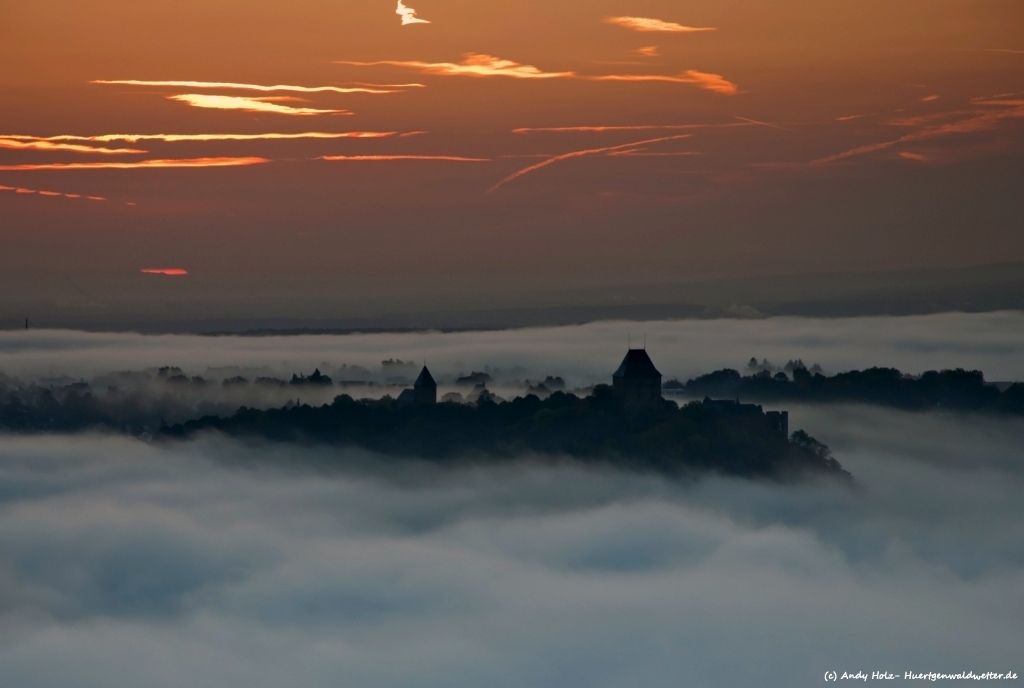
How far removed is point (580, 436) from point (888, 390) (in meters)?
53.0

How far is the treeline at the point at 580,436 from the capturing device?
122688 millimetres

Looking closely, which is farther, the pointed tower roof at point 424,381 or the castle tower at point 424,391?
the pointed tower roof at point 424,381

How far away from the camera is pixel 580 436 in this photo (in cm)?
12431

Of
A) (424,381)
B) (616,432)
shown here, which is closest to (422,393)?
(424,381)

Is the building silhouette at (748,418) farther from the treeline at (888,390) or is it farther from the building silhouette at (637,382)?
the treeline at (888,390)

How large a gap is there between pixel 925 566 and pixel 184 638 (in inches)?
2058

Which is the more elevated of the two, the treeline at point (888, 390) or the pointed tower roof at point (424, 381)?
the pointed tower roof at point (424, 381)

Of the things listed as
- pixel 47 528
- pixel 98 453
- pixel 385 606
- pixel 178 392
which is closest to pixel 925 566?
pixel 385 606

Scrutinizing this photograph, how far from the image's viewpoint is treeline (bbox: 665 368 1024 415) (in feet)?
546

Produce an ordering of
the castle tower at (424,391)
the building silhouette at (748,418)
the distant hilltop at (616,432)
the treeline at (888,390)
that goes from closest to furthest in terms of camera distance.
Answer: the distant hilltop at (616,432) → the building silhouette at (748,418) → the castle tower at (424,391) → the treeline at (888,390)

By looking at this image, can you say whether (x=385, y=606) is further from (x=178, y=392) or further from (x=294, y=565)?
(x=178, y=392)

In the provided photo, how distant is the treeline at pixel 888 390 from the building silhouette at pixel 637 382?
41106mm

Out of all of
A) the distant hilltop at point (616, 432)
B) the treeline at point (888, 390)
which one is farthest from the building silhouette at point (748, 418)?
the treeline at point (888, 390)

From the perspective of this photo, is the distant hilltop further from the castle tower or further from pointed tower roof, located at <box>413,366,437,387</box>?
pointed tower roof, located at <box>413,366,437,387</box>
